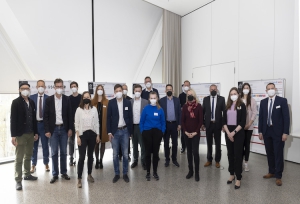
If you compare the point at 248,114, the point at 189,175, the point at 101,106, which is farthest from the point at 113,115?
the point at 248,114

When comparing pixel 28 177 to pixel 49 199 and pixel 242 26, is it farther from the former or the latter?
pixel 242 26

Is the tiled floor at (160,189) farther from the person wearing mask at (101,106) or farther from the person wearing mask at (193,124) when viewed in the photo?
the person wearing mask at (101,106)

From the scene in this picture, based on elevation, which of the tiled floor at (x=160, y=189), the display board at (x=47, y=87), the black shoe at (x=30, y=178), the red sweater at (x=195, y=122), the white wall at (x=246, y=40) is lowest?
the tiled floor at (x=160, y=189)

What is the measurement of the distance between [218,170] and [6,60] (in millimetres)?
5221

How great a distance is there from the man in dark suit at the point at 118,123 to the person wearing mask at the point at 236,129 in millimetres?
1643

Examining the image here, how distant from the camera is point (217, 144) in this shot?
4457mm

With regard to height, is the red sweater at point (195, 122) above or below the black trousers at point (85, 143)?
above

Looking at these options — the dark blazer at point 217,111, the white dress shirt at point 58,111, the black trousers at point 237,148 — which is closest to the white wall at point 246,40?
the dark blazer at point 217,111

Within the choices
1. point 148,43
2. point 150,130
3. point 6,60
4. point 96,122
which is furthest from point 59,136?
point 148,43

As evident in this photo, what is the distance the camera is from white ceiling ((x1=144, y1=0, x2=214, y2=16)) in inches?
277

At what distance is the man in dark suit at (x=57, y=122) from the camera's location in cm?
376

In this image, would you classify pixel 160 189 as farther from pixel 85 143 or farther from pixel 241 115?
pixel 241 115

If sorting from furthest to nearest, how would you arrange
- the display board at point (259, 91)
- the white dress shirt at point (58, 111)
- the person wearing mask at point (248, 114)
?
the display board at point (259, 91)
the person wearing mask at point (248, 114)
the white dress shirt at point (58, 111)

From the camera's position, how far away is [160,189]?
3.46m
